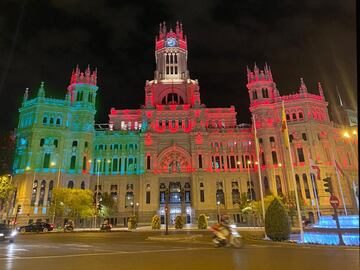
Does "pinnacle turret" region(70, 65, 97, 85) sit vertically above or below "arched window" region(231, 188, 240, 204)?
above

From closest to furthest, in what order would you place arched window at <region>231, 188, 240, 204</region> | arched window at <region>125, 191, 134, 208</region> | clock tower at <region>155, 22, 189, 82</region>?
arched window at <region>231, 188, 240, 204</region> < arched window at <region>125, 191, 134, 208</region> < clock tower at <region>155, 22, 189, 82</region>

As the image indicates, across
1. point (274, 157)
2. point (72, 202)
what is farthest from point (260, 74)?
point (72, 202)

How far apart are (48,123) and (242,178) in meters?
49.0

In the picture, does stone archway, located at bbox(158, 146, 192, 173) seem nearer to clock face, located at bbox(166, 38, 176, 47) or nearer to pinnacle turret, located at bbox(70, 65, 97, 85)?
pinnacle turret, located at bbox(70, 65, 97, 85)

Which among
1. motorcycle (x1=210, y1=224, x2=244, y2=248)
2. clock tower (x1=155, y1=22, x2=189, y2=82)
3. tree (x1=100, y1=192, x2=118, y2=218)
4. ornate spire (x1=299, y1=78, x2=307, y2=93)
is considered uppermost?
clock tower (x1=155, y1=22, x2=189, y2=82)

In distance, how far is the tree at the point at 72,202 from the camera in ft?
178

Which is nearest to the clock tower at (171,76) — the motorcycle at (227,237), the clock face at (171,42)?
the clock face at (171,42)

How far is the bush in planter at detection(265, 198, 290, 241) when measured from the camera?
902 inches

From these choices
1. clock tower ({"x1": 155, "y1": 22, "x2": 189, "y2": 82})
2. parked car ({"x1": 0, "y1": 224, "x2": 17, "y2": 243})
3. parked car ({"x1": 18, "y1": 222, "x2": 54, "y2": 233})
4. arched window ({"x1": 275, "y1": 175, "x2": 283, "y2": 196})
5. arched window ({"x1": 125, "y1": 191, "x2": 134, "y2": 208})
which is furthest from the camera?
clock tower ({"x1": 155, "y1": 22, "x2": 189, "y2": 82})

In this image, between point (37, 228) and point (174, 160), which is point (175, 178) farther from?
point (37, 228)

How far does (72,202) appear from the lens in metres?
54.3

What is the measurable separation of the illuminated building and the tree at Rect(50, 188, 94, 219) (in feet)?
27.7

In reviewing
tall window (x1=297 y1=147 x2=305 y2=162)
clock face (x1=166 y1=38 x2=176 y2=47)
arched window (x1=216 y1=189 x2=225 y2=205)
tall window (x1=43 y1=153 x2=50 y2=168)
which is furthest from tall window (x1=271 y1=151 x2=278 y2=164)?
tall window (x1=43 y1=153 x2=50 y2=168)

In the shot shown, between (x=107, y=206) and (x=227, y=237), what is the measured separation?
52073 millimetres
